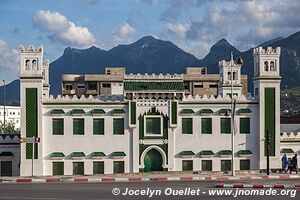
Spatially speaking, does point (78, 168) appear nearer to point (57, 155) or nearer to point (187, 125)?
point (57, 155)

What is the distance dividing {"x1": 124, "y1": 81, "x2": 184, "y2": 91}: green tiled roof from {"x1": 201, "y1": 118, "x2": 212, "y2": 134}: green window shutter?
3.19 meters

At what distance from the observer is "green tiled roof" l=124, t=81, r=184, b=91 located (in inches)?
1987

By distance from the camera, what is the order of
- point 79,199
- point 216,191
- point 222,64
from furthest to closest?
point 222,64 → point 216,191 → point 79,199

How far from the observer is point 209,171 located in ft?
165

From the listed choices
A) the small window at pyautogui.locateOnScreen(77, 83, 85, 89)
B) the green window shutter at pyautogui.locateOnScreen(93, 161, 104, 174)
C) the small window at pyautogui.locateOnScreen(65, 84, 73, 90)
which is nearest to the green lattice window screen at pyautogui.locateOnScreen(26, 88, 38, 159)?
the green window shutter at pyautogui.locateOnScreen(93, 161, 104, 174)

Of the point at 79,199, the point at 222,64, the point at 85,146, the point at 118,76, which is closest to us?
the point at 79,199

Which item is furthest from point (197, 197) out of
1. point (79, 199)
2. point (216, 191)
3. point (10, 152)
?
point (10, 152)

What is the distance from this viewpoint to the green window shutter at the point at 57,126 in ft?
162

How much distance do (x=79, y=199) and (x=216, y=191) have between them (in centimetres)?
800

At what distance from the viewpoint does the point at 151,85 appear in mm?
50844

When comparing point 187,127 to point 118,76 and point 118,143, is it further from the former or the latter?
point 118,76

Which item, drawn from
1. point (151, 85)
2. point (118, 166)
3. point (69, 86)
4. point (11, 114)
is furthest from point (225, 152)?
point (11, 114)

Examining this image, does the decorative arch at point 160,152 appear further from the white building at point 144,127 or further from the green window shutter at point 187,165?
the green window shutter at point 187,165

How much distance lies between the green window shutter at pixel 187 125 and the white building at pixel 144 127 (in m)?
0.08
